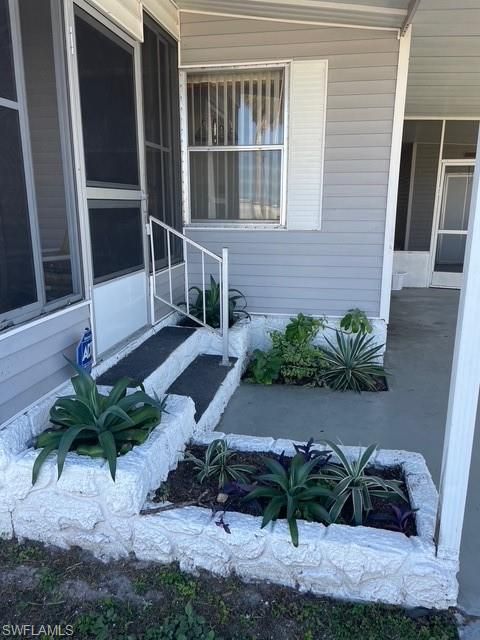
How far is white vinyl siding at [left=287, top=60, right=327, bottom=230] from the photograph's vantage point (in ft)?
13.8

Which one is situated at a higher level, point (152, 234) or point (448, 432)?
point (152, 234)

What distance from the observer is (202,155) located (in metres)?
4.62

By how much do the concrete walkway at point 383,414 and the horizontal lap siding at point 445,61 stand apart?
2874mm

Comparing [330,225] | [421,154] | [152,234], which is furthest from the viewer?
[421,154]

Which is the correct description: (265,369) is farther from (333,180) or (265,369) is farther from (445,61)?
(445,61)

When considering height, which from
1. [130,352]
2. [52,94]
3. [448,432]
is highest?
[52,94]

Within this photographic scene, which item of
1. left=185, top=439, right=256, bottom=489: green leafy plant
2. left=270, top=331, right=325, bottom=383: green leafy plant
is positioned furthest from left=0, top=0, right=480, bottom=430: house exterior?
left=185, top=439, right=256, bottom=489: green leafy plant

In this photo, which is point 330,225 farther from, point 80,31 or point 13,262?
point 13,262

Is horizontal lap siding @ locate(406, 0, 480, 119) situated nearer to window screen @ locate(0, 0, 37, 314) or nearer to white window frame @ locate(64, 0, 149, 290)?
white window frame @ locate(64, 0, 149, 290)

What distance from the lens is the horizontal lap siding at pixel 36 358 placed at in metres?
2.23

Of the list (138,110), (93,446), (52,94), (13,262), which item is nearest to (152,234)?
(138,110)

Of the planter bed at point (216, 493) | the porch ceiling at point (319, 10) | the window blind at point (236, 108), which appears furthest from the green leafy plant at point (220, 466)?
the porch ceiling at point (319, 10)

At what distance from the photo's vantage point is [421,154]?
796 centimetres

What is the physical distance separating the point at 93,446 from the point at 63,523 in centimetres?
35
